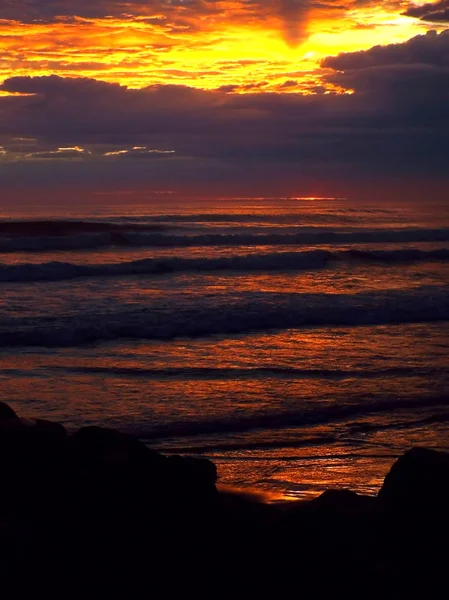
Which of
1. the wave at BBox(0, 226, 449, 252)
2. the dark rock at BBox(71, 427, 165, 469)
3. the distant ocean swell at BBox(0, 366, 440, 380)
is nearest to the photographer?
the dark rock at BBox(71, 427, 165, 469)

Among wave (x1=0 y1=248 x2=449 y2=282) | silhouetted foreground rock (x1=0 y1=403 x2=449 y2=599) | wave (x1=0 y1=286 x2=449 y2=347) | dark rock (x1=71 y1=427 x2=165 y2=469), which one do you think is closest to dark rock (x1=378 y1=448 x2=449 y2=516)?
silhouetted foreground rock (x1=0 y1=403 x2=449 y2=599)

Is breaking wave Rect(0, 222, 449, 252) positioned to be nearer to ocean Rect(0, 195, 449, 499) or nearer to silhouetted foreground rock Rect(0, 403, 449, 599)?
ocean Rect(0, 195, 449, 499)

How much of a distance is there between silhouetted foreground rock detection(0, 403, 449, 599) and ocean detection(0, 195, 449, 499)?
57.6 inches

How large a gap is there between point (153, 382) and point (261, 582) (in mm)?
5557

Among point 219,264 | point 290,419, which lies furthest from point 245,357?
point 219,264

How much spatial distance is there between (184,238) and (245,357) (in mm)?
22270

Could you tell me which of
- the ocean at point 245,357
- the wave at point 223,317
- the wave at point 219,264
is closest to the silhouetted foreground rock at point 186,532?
the ocean at point 245,357

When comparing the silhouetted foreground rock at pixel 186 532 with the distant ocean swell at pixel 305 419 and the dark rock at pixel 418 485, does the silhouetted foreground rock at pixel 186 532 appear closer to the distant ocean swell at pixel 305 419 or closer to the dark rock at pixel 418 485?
the dark rock at pixel 418 485

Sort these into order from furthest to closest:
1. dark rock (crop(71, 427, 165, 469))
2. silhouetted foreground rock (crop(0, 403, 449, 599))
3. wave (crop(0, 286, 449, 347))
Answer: wave (crop(0, 286, 449, 347)) < dark rock (crop(71, 427, 165, 469)) < silhouetted foreground rock (crop(0, 403, 449, 599))

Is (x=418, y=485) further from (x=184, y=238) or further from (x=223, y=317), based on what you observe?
(x=184, y=238)

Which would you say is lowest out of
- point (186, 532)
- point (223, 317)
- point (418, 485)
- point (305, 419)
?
point (305, 419)

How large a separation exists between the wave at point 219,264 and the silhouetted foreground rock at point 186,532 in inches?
666

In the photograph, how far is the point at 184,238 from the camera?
33094 mm

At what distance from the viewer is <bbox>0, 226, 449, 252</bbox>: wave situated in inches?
1223
